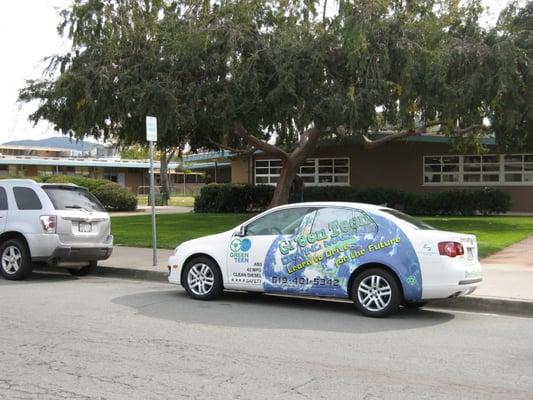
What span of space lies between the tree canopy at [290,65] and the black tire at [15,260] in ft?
21.4

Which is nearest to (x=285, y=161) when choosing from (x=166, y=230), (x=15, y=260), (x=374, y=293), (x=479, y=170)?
(x=166, y=230)

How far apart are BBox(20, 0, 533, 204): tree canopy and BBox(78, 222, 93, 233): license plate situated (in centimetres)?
589

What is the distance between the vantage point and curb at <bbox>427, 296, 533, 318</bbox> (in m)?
9.01

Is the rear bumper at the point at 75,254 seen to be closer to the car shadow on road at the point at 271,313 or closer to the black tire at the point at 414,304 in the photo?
the car shadow on road at the point at 271,313

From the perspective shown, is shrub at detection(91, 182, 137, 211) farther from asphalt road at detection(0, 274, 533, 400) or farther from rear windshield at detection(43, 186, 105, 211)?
asphalt road at detection(0, 274, 533, 400)

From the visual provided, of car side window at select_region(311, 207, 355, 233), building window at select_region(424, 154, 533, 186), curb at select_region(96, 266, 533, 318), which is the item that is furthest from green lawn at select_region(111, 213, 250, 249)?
building window at select_region(424, 154, 533, 186)

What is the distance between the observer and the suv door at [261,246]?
8.91m

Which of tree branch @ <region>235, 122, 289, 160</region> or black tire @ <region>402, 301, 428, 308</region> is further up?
tree branch @ <region>235, 122, 289, 160</region>

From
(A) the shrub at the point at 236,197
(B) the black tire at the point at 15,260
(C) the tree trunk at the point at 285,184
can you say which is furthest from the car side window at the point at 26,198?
(A) the shrub at the point at 236,197

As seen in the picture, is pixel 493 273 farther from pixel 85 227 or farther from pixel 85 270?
pixel 85 270

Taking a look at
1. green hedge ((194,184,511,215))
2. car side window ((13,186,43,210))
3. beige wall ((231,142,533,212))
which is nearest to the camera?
car side window ((13,186,43,210))

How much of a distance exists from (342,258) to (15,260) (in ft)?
20.3

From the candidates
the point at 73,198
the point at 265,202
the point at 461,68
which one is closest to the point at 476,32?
the point at 461,68

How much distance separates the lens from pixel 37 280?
38.2ft
